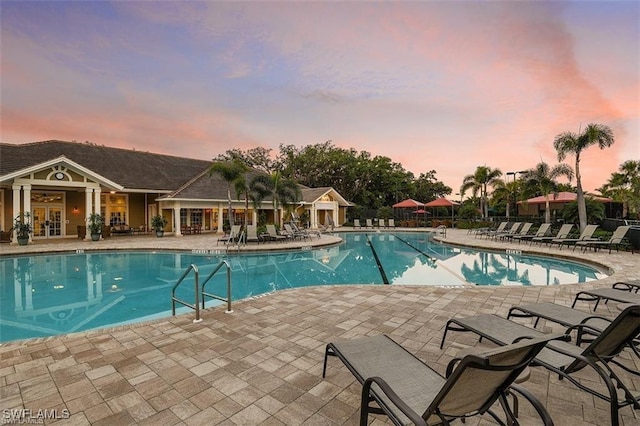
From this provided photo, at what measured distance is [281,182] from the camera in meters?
19.0

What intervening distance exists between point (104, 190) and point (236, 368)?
2030cm

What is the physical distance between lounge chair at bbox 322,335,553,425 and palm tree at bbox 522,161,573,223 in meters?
19.6

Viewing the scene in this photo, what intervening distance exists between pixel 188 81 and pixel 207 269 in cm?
936

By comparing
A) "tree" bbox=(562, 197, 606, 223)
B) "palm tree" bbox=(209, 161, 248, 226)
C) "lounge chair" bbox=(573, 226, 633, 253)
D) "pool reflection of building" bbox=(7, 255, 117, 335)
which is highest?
"palm tree" bbox=(209, 161, 248, 226)

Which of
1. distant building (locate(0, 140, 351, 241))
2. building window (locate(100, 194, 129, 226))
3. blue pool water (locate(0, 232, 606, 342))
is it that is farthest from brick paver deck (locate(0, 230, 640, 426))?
building window (locate(100, 194, 129, 226))

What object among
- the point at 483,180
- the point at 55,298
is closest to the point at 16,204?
the point at 55,298

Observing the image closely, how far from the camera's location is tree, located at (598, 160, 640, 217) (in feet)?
89.0

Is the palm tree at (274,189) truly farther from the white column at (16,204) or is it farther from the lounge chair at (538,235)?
the lounge chair at (538,235)

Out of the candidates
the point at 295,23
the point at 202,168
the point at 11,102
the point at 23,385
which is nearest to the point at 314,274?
the point at 23,385

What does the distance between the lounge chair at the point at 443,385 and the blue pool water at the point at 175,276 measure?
17.1 feet

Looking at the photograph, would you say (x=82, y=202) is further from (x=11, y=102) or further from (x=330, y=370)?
(x=330, y=370)

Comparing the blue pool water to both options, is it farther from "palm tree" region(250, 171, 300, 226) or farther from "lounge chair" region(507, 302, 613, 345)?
"palm tree" region(250, 171, 300, 226)

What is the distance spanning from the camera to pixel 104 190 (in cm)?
1889

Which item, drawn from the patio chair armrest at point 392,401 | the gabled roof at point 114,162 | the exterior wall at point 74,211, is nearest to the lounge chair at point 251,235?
the gabled roof at point 114,162
